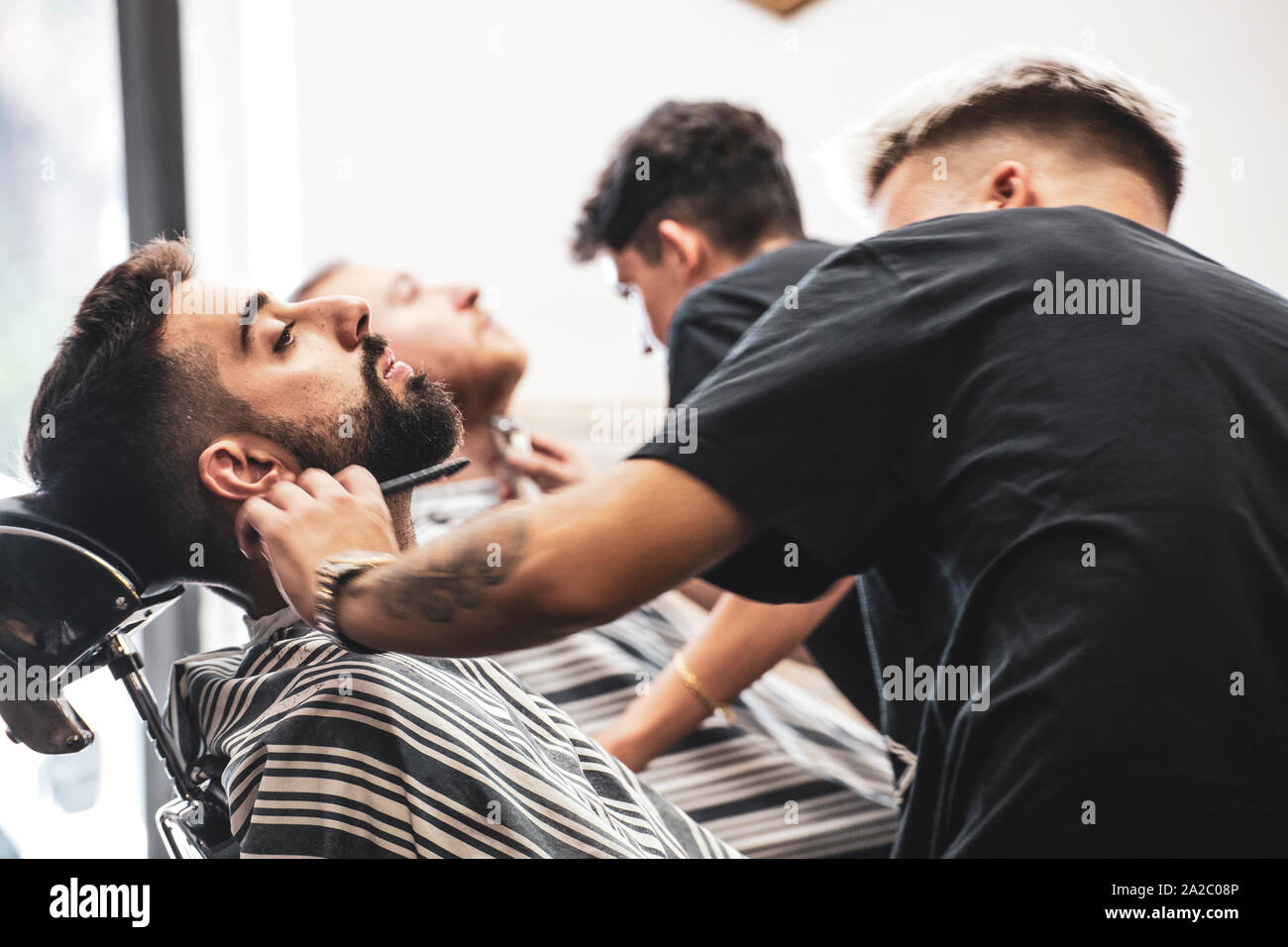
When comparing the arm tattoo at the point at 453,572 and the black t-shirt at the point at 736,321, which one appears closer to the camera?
the arm tattoo at the point at 453,572

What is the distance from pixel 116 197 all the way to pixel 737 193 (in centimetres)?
132

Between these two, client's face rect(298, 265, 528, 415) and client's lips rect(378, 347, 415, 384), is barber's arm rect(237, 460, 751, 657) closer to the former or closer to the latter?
client's lips rect(378, 347, 415, 384)

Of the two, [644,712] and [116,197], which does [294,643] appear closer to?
[644,712]

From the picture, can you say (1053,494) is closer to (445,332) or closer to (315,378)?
(315,378)

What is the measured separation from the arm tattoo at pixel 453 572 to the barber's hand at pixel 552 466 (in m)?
1.31

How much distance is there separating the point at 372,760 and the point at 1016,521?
1.95 feet

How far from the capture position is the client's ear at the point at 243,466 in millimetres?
1150

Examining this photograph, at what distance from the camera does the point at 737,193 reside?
1982mm

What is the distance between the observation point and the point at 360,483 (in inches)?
42.8

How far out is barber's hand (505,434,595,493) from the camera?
7.29 feet

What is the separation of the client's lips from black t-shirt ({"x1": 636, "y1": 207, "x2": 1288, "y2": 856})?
0.50m

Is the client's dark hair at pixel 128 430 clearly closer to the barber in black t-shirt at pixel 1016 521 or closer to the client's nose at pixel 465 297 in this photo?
the barber in black t-shirt at pixel 1016 521
